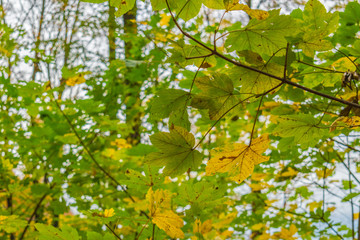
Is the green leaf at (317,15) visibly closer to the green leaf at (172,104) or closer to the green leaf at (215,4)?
the green leaf at (215,4)

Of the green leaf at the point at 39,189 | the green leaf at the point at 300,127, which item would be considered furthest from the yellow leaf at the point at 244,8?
the green leaf at the point at 39,189

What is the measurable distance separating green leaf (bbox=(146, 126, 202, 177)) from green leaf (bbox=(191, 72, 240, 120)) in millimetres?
85

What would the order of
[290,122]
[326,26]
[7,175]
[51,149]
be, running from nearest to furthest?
[290,122], [326,26], [51,149], [7,175]

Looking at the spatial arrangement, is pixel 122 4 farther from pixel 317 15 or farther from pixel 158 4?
pixel 317 15

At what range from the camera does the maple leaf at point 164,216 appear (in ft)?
2.47

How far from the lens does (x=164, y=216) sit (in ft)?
2.51

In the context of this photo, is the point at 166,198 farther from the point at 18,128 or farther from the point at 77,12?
the point at 77,12

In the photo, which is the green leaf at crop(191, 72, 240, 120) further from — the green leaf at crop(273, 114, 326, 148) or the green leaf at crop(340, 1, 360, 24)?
the green leaf at crop(340, 1, 360, 24)

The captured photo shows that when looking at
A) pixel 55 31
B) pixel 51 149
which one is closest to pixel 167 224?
pixel 51 149

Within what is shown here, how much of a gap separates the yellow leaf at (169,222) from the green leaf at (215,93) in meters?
0.30

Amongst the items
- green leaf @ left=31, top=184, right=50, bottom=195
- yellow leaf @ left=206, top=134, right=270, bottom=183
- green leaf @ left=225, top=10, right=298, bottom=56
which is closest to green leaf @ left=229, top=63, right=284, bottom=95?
green leaf @ left=225, top=10, right=298, bottom=56

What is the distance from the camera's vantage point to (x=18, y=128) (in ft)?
7.12

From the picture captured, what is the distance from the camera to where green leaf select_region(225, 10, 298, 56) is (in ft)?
2.16

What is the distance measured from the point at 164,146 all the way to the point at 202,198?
1.24 ft
